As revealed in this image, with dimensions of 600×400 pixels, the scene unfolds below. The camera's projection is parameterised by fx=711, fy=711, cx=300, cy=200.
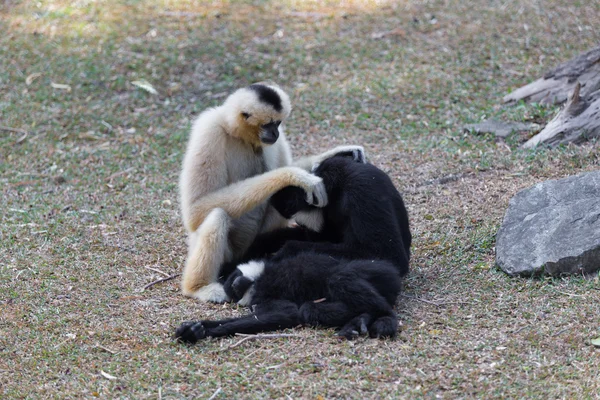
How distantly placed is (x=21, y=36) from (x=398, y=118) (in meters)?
6.58

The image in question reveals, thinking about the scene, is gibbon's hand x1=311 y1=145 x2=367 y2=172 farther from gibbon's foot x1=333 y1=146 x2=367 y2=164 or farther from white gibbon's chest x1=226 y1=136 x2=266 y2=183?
white gibbon's chest x1=226 y1=136 x2=266 y2=183

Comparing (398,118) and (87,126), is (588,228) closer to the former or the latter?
(398,118)

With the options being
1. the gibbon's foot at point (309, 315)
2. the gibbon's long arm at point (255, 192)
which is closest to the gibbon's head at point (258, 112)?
the gibbon's long arm at point (255, 192)

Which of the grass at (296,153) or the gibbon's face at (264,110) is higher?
the gibbon's face at (264,110)

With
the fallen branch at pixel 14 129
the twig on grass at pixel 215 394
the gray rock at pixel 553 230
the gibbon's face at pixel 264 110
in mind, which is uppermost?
the gibbon's face at pixel 264 110

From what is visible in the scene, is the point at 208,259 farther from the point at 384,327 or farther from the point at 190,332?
the point at 384,327

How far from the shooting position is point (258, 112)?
223 inches

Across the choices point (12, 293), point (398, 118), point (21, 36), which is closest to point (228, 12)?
point (21, 36)

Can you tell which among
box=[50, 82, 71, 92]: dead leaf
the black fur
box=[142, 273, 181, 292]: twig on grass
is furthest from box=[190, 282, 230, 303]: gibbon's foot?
box=[50, 82, 71, 92]: dead leaf

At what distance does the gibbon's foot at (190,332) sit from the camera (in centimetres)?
470

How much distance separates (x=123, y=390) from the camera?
423cm

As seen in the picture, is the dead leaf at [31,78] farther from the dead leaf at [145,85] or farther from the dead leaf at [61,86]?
the dead leaf at [145,85]

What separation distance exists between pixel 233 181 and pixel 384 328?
2.01 metres

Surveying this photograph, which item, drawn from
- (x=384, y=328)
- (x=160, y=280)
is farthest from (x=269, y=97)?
(x=384, y=328)
